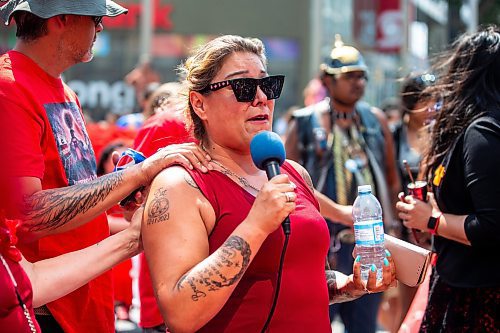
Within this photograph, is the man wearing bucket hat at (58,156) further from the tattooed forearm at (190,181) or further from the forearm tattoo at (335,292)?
the forearm tattoo at (335,292)

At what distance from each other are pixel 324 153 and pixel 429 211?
2198 millimetres

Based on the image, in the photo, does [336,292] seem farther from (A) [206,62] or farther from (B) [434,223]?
(A) [206,62]

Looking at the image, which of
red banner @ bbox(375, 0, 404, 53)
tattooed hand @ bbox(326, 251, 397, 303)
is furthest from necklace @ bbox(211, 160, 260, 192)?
red banner @ bbox(375, 0, 404, 53)

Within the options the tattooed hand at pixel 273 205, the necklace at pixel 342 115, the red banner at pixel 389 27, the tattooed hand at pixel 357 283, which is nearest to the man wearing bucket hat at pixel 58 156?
the tattooed hand at pixel 273 205

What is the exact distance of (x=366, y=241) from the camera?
3.53m

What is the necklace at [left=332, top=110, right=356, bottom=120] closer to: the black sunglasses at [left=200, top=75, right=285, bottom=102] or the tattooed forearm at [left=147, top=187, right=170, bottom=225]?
the black sunglasses at [left=200, top=75, right=285, bottom=102]

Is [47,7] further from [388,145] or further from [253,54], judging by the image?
[388,145]

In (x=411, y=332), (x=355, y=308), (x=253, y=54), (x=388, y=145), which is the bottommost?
Answer: (x=355, y=308)

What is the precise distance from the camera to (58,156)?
377 cm

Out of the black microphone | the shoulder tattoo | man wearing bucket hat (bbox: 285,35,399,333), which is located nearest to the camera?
the black microphone

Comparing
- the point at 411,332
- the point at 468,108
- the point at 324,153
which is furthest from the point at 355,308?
the point at 468,108

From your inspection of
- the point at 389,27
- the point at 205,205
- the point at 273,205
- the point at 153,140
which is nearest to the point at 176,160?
the point at 205,205

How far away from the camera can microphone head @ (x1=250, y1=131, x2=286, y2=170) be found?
10.5 feet

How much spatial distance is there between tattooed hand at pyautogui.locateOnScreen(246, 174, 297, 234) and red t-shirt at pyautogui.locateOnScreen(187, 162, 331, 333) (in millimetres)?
212
